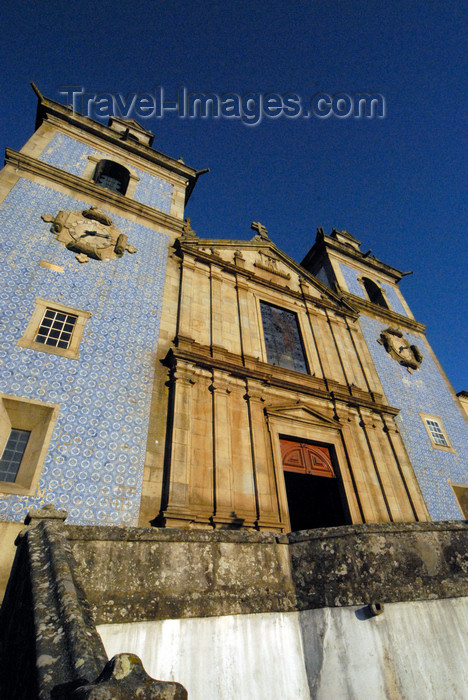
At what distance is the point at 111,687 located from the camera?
156 cm

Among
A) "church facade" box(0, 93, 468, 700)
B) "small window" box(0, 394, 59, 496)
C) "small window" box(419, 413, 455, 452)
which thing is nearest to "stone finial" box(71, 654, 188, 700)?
"church facade" box(0, 93, 468, 700)

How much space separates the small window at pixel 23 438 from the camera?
5.84 m

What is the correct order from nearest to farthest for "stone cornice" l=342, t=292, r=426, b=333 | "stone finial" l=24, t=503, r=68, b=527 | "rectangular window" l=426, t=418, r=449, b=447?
"stone finial" l=24, t=503, r=68, b=527
"rectangular window" l=426, t=418, r=449, b=447
"stone cornice" l=342, t=292, r=426, b=333

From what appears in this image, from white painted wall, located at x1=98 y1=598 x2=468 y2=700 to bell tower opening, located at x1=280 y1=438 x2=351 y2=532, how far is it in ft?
16.5

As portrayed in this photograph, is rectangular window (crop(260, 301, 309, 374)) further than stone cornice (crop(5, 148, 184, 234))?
Yes

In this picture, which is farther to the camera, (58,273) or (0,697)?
(58,273)

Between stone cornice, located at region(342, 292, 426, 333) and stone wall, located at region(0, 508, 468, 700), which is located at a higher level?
stone cornice, located at region(342, 292, 426, 333)

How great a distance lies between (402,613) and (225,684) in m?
1.67

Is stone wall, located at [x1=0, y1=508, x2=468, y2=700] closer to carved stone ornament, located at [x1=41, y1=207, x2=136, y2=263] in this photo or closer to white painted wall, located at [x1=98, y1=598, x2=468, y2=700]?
white painted wall, located at [x1=98, y1=598, x2=468, y2=700]

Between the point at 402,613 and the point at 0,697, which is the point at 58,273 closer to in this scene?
the point at 0,697

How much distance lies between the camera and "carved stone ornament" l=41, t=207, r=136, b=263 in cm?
896

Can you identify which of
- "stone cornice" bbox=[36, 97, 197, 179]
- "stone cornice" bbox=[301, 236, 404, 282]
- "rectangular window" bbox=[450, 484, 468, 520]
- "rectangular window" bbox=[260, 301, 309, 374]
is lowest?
"rectangular window" bbox=[450, 484, 468, 520]

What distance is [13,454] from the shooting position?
616cm

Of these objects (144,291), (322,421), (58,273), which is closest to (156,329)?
(144,291)
